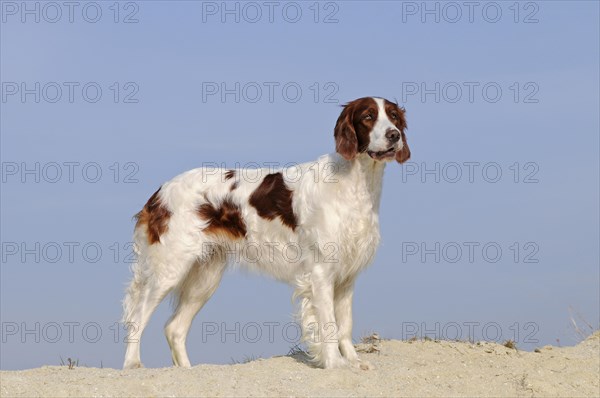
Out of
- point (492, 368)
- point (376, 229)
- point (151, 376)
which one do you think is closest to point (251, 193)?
point (376, 229)

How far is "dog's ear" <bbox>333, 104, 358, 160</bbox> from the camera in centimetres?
846

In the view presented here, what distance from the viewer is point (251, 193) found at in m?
9.09

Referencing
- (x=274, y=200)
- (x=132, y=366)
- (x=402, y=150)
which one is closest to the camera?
(x=402, y=150)

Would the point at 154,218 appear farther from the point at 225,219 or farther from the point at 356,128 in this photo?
the point at 356,128

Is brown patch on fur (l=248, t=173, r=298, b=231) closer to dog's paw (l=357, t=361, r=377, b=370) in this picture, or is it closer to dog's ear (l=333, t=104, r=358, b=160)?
dog's ear (l=333, t=104, r=358, b=160)

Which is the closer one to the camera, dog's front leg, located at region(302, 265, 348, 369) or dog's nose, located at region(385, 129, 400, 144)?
dog's nose, located at region(385, 129, 400, 144)

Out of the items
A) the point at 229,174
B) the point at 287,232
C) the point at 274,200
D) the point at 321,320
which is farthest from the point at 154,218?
the point at 321,320

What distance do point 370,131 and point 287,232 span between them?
1.32 meters

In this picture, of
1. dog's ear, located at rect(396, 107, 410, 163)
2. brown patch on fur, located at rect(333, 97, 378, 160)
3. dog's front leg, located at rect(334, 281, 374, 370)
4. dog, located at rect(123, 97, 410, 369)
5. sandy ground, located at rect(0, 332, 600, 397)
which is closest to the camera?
sandy ground, located at rect(0, 332, 600, 397)

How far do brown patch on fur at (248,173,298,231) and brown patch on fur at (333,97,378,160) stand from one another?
0.77 meters

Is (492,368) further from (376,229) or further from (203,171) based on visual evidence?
Answer: (203,171)

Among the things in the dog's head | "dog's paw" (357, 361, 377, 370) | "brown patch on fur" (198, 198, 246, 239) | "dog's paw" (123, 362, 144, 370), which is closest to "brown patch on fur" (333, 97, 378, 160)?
the dog's head

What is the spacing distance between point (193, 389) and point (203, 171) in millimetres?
2779

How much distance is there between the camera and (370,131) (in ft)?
27.5
